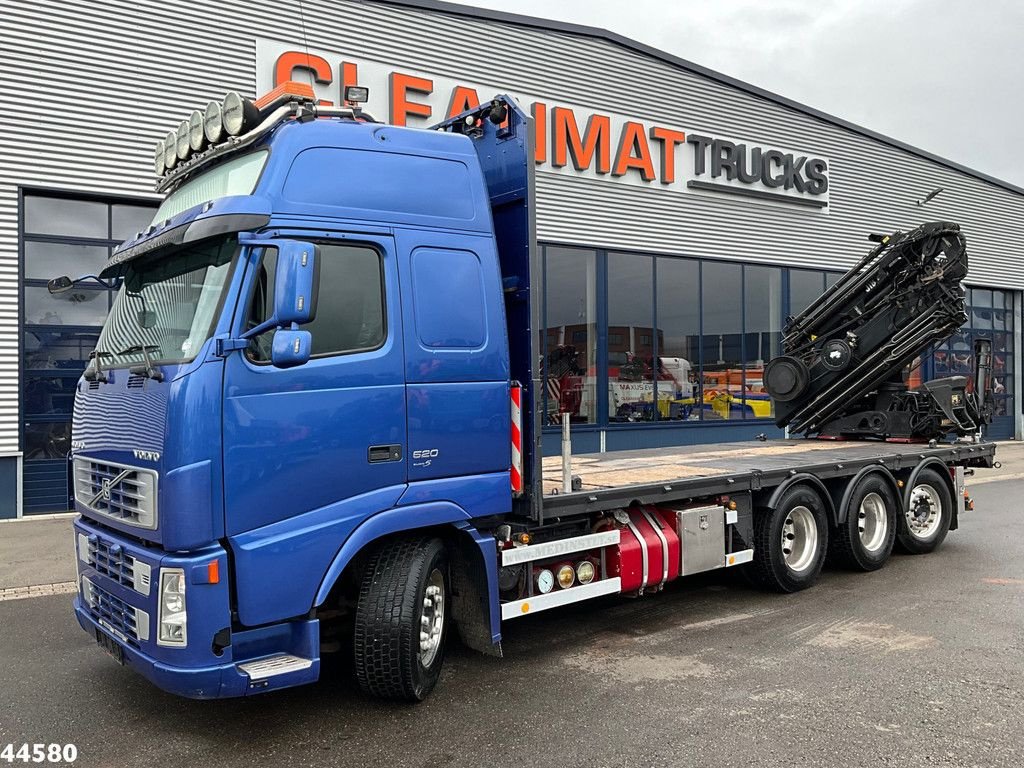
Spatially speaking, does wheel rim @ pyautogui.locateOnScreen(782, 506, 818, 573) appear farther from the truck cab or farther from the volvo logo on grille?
the volvo logo on grille

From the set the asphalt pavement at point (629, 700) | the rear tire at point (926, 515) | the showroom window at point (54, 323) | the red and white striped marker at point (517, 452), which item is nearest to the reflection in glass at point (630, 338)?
the rear tire at point (926, 515)

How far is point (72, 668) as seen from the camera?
17.6ft

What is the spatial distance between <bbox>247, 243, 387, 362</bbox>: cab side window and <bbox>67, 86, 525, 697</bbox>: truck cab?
0.5 inches

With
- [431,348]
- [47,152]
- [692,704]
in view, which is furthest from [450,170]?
[47,152]

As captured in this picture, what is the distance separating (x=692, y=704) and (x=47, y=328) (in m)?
10.5

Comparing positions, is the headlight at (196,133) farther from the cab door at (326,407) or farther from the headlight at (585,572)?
the headlight at (585,572)

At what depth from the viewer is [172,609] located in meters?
3.85

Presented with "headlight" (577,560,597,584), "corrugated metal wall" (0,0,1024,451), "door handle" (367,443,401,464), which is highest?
"corrugated metal wall" (0,0,1024,451)

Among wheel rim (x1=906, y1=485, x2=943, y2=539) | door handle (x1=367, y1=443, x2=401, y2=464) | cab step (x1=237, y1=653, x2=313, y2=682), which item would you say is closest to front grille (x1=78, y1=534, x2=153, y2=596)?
cab step (x1=237, y1=653, x2=313, y2=682)

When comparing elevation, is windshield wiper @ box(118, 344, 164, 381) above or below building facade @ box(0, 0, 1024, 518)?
below

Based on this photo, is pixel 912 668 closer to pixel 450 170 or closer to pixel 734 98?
pixel 450 170

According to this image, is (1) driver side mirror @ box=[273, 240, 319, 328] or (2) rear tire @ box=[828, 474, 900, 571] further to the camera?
(2) rear tire @ box=[828, 474, 900, 571]

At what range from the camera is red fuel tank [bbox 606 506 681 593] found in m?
5.75

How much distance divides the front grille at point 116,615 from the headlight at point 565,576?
2.54 m
